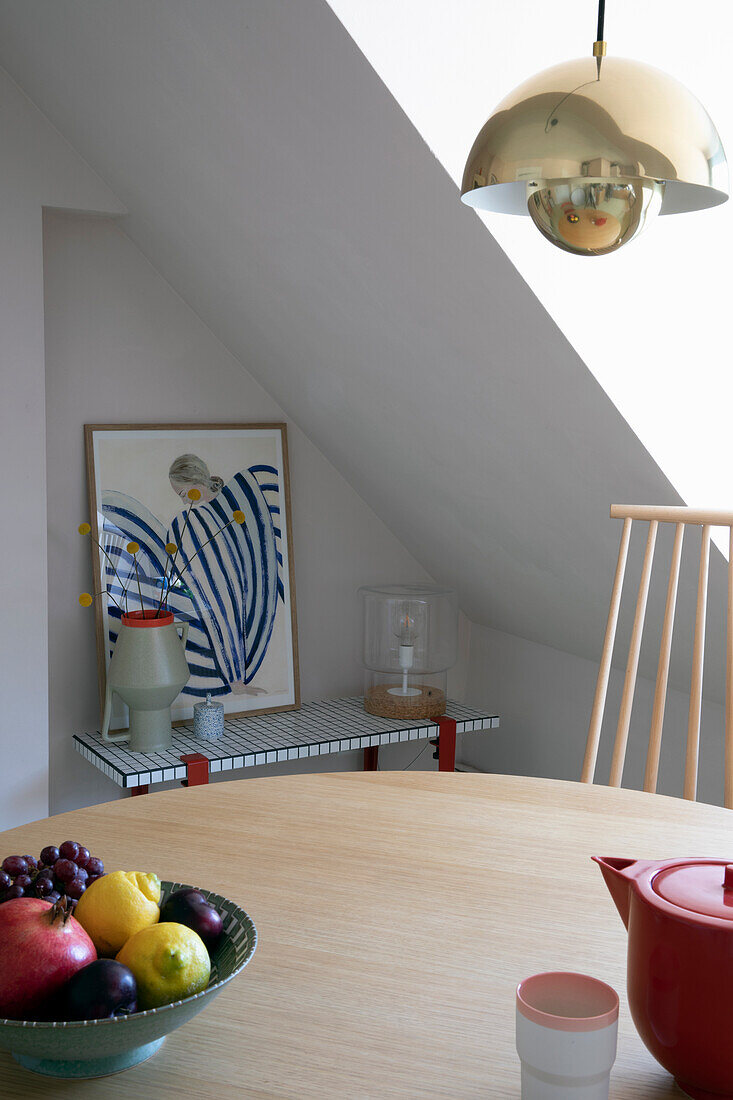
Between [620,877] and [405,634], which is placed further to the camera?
[405,634]

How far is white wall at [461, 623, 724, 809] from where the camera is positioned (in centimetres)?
269

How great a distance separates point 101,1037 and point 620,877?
37cm

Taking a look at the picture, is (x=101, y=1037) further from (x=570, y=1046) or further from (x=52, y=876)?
(x=570, y=1046)

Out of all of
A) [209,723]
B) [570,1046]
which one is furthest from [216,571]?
[570,1046]

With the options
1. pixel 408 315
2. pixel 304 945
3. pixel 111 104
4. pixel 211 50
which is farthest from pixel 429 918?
pixel 111 104

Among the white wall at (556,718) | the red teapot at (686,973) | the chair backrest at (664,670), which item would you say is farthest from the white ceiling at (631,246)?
the red teapot at (686,973)

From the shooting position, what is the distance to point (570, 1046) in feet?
2.08

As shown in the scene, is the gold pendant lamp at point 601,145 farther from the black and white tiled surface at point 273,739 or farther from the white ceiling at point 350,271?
the black and white tiled surface at point 273,739

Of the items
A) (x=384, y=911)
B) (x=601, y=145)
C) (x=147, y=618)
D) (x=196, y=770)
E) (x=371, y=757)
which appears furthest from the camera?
(x=371, y=757)

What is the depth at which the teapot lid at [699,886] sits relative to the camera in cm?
68

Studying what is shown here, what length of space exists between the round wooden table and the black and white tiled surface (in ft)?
4.32

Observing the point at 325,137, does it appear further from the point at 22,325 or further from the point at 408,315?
the point at 22,325

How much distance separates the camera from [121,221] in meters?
2.81

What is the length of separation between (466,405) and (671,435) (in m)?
0.48
